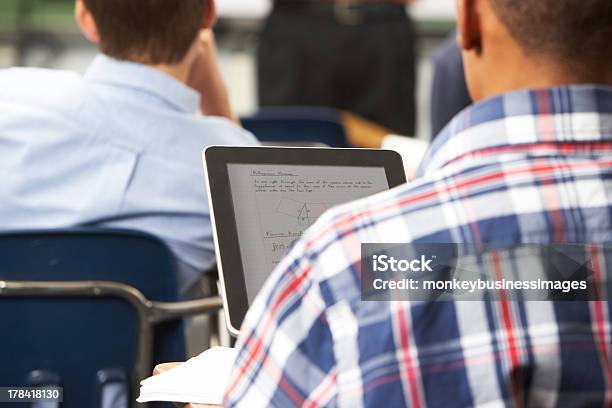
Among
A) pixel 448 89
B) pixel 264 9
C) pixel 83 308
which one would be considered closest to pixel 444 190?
pixel 83 308

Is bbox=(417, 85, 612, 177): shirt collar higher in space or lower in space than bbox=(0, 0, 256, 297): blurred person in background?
lower

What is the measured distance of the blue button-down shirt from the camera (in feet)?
6.32

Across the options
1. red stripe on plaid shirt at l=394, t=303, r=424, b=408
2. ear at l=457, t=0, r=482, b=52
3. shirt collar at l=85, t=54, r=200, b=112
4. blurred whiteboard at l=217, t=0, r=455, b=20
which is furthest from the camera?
blurred whiteboard at l=217, t=0, r=455, b=20

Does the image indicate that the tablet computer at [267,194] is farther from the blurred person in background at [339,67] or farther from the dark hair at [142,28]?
the blurred person in background at [339,67]

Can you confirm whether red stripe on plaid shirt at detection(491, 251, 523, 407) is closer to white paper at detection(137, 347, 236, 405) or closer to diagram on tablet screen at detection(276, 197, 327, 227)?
white paper at detection(137, 347, 236, 405)

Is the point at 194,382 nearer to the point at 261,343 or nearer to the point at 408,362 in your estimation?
the point at 261,343

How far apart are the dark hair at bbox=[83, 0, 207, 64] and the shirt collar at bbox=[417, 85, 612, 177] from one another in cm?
130

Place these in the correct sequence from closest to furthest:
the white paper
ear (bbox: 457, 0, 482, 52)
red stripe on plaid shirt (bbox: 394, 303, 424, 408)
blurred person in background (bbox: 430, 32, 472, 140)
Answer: red stripe on plaid shirt (bbox: 394, 303, 424, 408) < ear (bbox: 457, 0, 482, 52) < the white paper < blurred person in background (bbox: 430, 32, 472, 140)

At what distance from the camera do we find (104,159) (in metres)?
1.95

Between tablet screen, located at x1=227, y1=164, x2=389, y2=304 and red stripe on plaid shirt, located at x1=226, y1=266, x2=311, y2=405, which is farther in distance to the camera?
tablet screen, located at x1=227, y1=164, x2=389, y2=304

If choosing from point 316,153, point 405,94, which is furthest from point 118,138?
point 405,94

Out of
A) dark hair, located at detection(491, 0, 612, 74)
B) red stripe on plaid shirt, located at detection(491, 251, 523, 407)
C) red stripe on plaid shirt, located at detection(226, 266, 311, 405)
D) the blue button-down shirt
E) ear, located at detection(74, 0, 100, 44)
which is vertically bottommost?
red stripe on plaid shirt, located at detection(491, 251, 523, 407)

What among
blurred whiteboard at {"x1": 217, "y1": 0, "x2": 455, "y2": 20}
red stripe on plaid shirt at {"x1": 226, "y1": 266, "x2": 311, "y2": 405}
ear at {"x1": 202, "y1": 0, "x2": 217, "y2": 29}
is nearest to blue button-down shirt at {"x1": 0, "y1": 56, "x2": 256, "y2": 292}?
ear at {"x1": 202, "y1": 0, "x2": 217, "y2": 29}

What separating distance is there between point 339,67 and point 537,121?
4077mm
